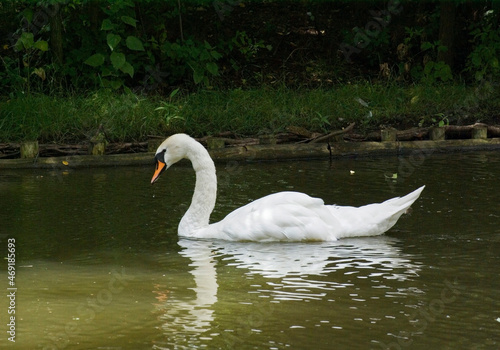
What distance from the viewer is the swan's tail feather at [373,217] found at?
7820 millimetres

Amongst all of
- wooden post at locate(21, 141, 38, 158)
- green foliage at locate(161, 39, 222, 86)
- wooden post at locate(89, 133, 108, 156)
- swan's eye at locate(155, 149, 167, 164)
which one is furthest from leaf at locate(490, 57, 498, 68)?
swan's eye at locate(155, 149, 167, 164)

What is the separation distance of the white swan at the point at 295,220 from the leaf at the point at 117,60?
7.02 metres

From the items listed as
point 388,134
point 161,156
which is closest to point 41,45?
point 388,134

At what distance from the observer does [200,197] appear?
824 centimetres

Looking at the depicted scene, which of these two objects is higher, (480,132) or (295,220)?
(480,132)

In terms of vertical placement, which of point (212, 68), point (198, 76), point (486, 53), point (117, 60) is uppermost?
point (486, 53)

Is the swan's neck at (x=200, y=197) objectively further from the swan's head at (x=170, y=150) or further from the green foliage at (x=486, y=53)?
the green foliage at (x=486, y=53)

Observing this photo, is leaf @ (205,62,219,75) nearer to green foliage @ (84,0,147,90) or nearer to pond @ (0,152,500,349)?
green foliage @ (84,0,147,90)

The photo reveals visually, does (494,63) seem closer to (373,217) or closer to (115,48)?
(115,48)

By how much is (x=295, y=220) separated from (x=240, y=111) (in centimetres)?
655

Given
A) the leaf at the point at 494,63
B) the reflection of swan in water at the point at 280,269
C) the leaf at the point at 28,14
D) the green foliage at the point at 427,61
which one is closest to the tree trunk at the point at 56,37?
the leaf at the point at 28,14

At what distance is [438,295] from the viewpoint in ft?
19.8

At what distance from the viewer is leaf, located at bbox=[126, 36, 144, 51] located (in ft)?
49.2

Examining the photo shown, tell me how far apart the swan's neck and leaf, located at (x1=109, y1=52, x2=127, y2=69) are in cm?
670
